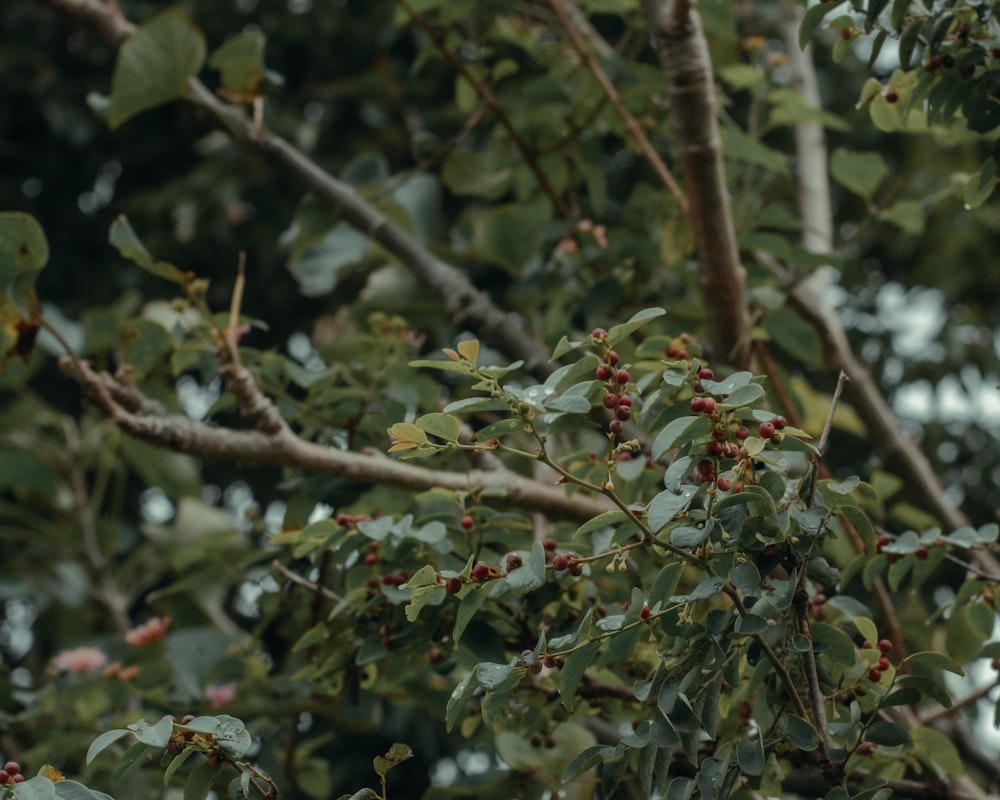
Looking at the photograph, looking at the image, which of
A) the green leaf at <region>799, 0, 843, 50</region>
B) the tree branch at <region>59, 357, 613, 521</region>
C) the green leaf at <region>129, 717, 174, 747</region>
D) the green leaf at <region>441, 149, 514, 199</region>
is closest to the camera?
the green leaf at <region>129, 717, 174, 747</region>

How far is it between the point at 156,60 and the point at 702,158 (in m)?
0.68

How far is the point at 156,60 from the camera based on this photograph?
1487mm

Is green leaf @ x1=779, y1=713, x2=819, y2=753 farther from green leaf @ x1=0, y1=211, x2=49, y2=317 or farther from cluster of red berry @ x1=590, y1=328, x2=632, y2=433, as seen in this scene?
green leaf @ x1=0, y1=211, x2=49, y2=317

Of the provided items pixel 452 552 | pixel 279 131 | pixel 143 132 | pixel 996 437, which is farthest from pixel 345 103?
pixel 452 552

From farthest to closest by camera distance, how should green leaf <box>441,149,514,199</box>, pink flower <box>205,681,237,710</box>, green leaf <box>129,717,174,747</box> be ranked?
1. green leaf <box>441,149,514,199</box>
2. pink flower <box>205,681,237,710</box>
3. green leaf <box>129,717,174,747</box>

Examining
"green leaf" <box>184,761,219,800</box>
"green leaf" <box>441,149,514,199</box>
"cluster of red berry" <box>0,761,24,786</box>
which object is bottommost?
"green leaf" <box>441,149,514,199</box>

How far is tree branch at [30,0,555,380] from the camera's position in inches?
60.6

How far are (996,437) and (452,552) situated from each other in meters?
1.95

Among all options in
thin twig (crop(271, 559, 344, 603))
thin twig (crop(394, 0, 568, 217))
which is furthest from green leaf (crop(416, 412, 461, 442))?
thin twig (crop(394, 0, 568, 217))

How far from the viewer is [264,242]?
8.81ft

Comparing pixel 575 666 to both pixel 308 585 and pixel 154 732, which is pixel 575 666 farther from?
pixel 308 585

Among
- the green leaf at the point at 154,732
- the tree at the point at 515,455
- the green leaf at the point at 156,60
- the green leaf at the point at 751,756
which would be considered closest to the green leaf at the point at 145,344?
the tree at the point at 515,455

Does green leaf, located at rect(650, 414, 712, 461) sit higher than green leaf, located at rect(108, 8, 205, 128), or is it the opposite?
green leaf, located at rect(650, 414, 712, 461)

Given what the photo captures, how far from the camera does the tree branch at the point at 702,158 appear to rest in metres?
1.22
